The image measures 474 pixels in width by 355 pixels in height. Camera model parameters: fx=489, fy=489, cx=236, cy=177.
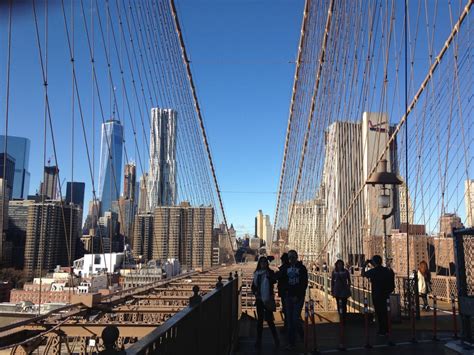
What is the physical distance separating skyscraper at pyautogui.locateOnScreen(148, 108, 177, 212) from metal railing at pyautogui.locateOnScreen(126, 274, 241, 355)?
1863 centimetres

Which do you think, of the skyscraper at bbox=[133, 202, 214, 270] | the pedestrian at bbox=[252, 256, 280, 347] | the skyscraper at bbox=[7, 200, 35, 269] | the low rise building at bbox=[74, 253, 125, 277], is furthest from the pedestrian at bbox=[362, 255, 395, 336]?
the skyscraper at bbox=[133, 202, 214, 270]

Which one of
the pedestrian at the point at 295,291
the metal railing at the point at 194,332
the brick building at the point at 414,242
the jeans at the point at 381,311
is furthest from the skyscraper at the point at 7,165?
the brick building at the point at 414,242

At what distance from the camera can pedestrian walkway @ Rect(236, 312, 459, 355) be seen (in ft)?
19.6

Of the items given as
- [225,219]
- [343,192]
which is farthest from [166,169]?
[225,219]

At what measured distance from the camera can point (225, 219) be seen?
68125 millimetres

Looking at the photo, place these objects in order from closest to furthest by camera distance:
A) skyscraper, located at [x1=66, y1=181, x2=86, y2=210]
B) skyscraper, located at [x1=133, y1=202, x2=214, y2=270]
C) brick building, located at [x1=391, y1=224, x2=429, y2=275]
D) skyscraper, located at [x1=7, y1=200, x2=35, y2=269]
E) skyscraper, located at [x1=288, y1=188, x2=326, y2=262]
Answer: skyscraper, located at [x1=66, y1=181, x2=86, y2=210] < brick building, located at [x1=391, y1=224, x2=429, y2=275] < skyscraper, located at [x1=7, y1=200, x2=35, y2=269] < skyscraper, located at [x1=133, y1=202, x2=214, y2=270] < skyscraper, located at [x1=288, y1=188, x2=326, y2=262]

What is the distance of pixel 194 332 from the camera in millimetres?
3119

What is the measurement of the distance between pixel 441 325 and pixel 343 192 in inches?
540

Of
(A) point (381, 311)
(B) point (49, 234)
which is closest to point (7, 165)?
(B) point (49, 234)

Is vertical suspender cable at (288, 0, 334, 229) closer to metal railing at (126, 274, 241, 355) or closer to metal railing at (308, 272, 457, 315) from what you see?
metal railing at (308, 272, 457, 315)

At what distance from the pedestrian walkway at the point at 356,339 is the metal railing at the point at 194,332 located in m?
1.20

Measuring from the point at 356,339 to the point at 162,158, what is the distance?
65.8 feet

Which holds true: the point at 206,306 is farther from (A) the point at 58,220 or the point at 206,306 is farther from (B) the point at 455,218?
(A) the point at 58,220

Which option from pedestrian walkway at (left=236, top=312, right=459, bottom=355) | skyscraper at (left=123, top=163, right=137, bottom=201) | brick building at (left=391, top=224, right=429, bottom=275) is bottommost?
pedestrian walkway at (left=236, top=312, right=459, bottom=355)
